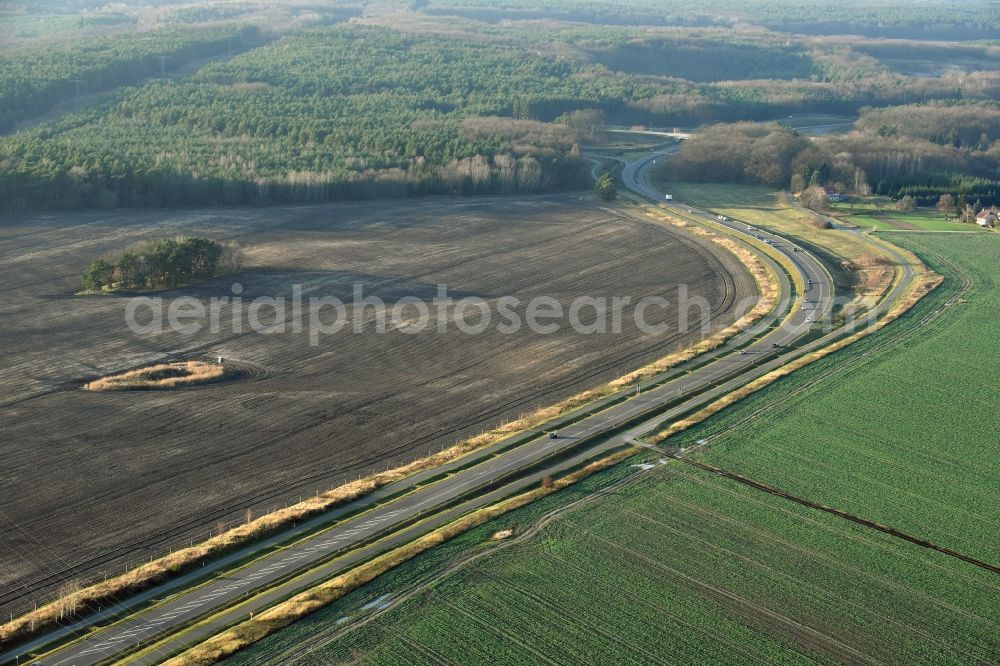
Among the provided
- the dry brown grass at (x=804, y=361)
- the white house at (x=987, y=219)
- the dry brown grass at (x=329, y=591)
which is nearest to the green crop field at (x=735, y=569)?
the dry brown grass at (x=329, y=591)

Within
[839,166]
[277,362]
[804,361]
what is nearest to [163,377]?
[277,362]

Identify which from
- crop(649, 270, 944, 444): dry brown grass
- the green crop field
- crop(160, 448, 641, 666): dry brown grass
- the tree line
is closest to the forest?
the tree line

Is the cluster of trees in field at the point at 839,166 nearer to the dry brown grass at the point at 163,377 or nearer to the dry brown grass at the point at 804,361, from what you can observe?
the dry brown grass at the point at 804,361

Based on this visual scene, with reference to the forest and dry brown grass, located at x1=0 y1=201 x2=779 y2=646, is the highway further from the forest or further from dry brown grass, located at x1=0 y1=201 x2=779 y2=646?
the forest

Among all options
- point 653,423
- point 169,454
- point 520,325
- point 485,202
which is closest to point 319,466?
point 169,454

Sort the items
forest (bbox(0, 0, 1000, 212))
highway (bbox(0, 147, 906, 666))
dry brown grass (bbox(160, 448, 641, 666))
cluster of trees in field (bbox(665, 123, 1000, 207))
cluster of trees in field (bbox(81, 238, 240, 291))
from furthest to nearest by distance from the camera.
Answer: cluster of trees in field (bbox(665, 123, 1000, 207)) < forest (bbox(0, 0, 1000, 212)) < cluster of trees in field (bbox(81, 238, 240, 291)) < highway (bbox(0, 147, 906, 666)) < dry brown grass (bbox(160, 448, 641, 666))

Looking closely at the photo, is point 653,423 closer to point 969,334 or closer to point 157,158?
point 969,334
